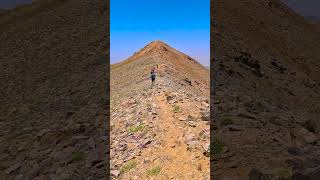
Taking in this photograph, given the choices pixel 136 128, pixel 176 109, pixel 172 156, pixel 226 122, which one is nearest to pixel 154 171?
pixel 172 156

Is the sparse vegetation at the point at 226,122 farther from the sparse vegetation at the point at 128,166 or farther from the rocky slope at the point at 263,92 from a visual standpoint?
the sparse vegetation at the point at 128,166

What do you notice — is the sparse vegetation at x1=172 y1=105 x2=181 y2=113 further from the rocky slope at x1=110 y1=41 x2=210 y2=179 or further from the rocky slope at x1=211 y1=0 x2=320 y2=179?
the rocky slope at x1=211 y1=0 x2=320 y2=179

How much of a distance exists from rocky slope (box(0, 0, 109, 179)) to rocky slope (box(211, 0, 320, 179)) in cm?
503

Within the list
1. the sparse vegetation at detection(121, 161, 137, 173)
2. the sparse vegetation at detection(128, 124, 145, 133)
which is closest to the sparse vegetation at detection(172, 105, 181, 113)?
the sparse vegetation at detection(128, 124, 145, 133)

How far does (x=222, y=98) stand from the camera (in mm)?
20031

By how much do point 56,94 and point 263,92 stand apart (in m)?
13.7

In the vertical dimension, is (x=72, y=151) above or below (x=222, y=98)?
below

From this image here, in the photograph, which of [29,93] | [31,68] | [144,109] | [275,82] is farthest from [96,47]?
[144,109]

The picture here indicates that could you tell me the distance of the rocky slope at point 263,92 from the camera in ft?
43.4

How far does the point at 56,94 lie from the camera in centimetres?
2775

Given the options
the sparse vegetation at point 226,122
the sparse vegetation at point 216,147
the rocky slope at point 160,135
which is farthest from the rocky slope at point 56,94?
the sparse vegetation at point 226,122

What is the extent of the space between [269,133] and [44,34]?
3761cm

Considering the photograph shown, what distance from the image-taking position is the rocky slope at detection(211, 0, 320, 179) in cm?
1323

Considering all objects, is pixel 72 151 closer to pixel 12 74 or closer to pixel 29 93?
pixel 29 93
